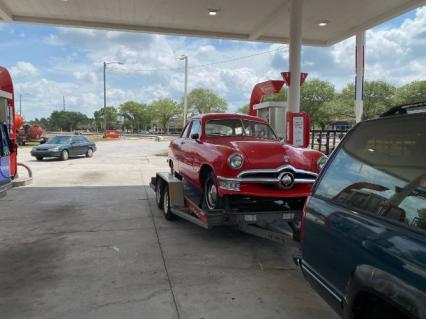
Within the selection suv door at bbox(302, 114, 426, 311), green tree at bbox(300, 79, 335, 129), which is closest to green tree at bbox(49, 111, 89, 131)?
green tree at bbox(300, 79, 335, 129)

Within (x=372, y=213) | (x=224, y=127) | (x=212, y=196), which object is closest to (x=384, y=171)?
(x=372, y=213)

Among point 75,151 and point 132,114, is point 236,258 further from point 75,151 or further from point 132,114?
point 132,114

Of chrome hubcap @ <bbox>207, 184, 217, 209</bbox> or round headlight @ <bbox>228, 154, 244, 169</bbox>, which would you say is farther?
chrome hubcap @ <bbox>207, 184, 217, 209</bbox>

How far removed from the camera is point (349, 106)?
2264 inches

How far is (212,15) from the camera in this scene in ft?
46.2

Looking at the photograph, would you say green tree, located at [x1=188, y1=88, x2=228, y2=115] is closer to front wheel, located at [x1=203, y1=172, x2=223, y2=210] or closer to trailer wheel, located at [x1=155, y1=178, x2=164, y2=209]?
trailer wheel, located at [x1=155, y1=178, x2=164, y2=209]

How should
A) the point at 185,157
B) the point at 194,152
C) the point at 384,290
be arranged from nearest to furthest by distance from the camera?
1. the point at 384,290
2. the point at 194,152
3. the point at 185,157

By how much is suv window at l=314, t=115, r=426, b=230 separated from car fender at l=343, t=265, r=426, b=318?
31 centimetres

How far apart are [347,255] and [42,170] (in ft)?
53.2

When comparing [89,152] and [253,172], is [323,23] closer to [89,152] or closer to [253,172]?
[253,172]

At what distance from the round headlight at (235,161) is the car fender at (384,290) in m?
3.33

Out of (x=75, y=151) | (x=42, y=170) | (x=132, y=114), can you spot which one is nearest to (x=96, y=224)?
(x=42, y=170)

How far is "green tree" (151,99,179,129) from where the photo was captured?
99188 millimetres

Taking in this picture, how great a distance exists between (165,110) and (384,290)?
323 ft
